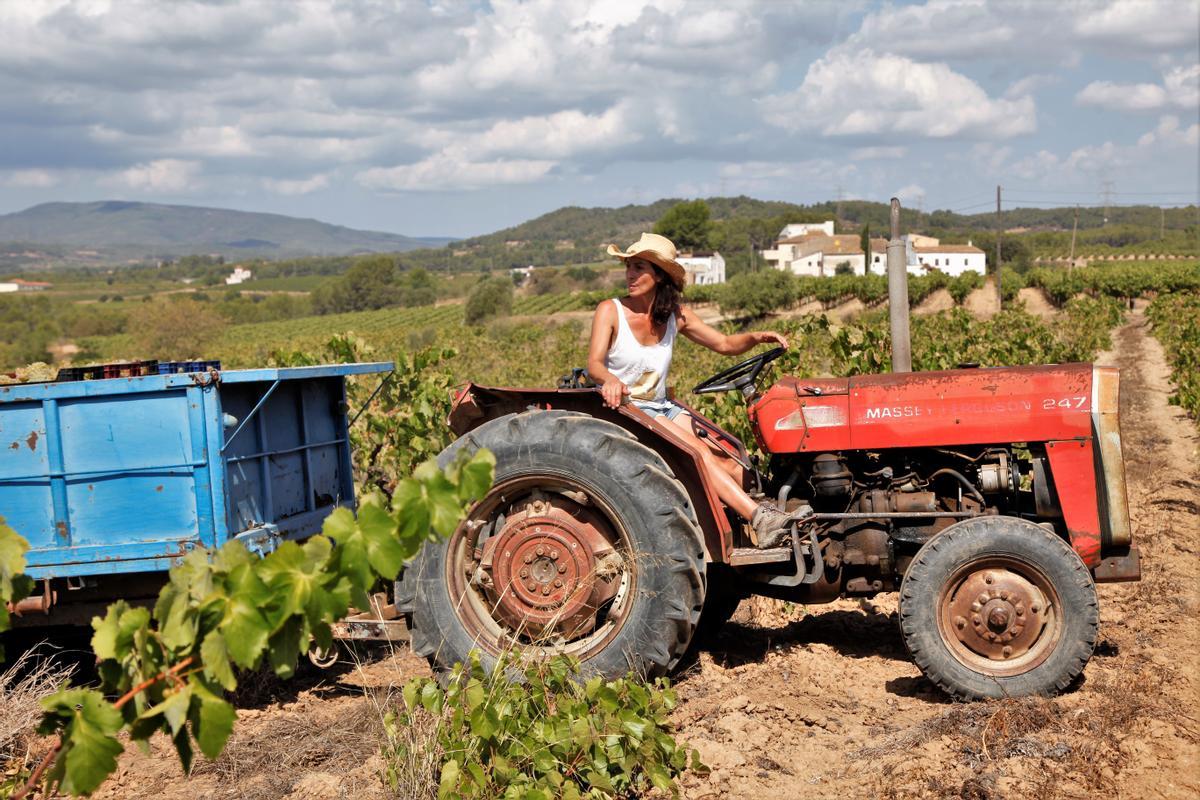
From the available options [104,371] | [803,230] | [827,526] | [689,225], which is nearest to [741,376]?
[827,526]

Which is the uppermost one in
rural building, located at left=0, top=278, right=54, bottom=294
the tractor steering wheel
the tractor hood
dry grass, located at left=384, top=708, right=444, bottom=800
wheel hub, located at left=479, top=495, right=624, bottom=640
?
rural building, located at left=0, top=278, right=54, bottom=294

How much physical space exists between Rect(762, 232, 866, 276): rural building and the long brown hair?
94.3 m

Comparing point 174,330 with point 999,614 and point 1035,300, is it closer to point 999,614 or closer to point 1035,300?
point 1035,300

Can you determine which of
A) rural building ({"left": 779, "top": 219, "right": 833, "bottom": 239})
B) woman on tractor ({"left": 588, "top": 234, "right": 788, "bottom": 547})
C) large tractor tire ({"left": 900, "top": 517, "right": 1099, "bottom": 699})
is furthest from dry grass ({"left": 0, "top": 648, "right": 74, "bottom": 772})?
rural building ({"left": 779, "top": 219, "right": 833, "bottom": 239})

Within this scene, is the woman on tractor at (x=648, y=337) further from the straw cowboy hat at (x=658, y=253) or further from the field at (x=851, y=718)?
the field at (x=851, y=718)

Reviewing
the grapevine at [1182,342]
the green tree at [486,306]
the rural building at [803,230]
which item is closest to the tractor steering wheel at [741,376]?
the grapevine at [1182,342]

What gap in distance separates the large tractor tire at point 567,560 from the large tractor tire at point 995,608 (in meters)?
0.99

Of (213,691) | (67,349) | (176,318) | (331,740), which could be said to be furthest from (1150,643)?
(67,349)

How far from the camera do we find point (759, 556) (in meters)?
4.64

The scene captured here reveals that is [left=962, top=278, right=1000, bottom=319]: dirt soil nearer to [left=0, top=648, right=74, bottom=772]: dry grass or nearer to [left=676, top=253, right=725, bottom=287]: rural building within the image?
[left=676, top=253, right=725, bottom=287]: rural building

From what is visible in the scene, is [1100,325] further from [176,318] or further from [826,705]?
[176,318]

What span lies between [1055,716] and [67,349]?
281ft

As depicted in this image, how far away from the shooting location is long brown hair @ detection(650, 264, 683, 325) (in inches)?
198

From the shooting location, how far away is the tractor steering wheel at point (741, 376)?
16.4 feet
